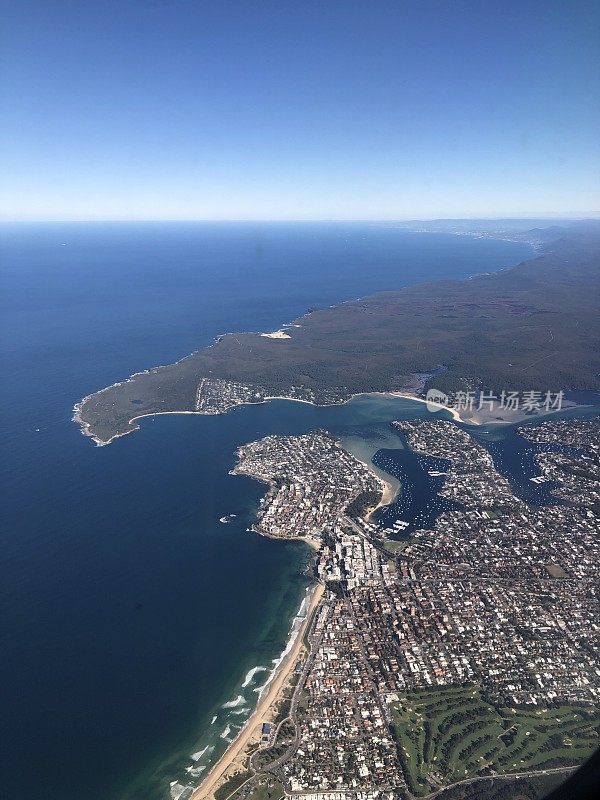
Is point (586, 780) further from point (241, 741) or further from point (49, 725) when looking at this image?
point (49, 725)

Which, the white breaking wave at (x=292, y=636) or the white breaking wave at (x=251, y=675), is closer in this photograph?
the white breaking wave at (x=292, y=636)

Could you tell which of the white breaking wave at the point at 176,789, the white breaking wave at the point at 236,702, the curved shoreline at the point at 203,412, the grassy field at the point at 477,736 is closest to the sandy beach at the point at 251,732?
the white breaking wave at the point at 176,789

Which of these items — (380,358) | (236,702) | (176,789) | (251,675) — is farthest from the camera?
(380,358)

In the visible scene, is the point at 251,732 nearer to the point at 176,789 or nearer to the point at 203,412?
the point at 176,789

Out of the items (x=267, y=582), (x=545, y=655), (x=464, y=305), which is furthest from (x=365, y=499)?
(x=464, y=305)

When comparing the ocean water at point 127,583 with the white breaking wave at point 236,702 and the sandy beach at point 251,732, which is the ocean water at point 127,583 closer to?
the white breaking wave at point 236,702

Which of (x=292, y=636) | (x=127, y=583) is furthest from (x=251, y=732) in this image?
(x=127, y=583)
